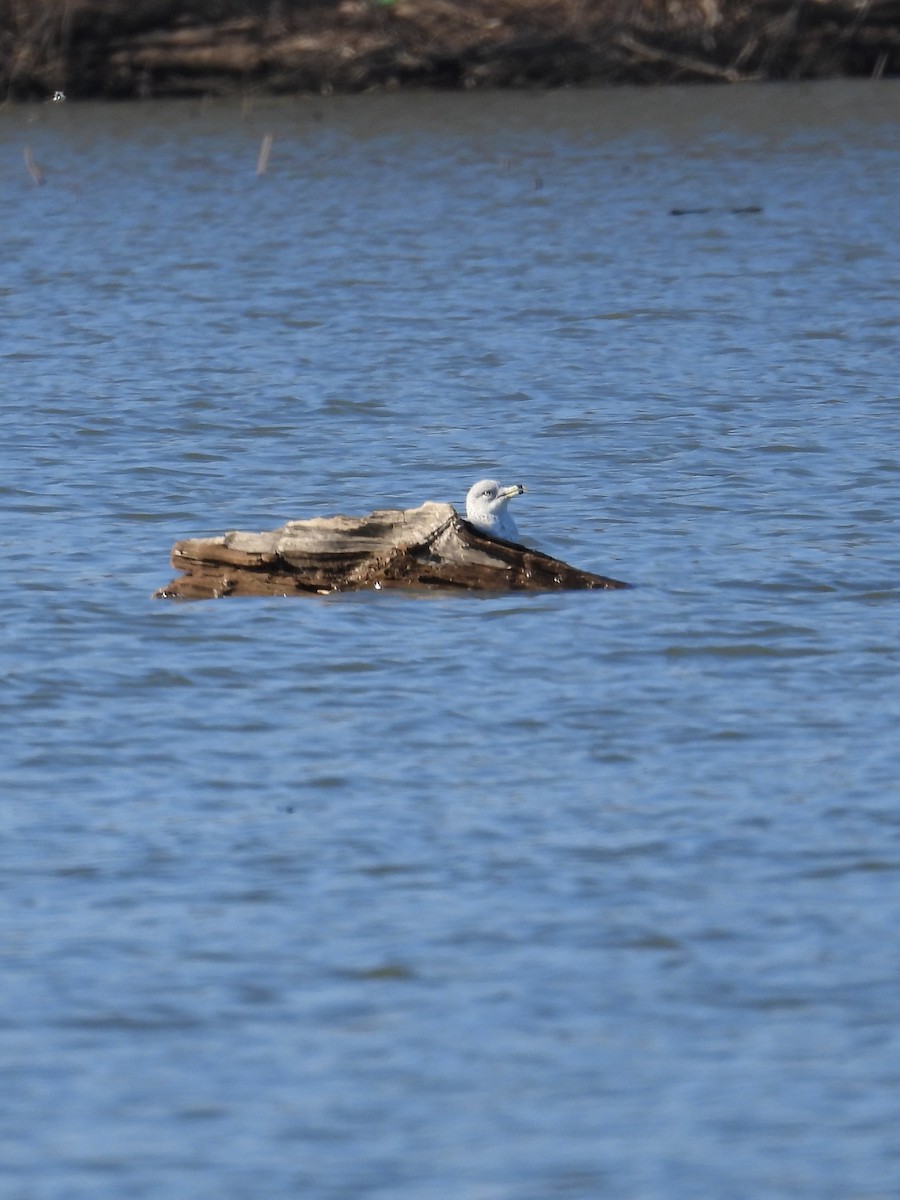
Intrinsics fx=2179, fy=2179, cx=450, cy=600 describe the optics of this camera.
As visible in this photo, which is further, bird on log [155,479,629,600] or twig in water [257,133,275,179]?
twig in water [257,133,275,179]

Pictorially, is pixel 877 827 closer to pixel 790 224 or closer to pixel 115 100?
pixel 790 224

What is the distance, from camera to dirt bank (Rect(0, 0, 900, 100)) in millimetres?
39219

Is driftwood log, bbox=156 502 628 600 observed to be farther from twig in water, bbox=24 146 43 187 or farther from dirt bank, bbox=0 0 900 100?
dirt bank, bbox=0 0 900 100

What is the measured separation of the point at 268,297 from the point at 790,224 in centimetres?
719

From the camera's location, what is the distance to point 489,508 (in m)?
10.8

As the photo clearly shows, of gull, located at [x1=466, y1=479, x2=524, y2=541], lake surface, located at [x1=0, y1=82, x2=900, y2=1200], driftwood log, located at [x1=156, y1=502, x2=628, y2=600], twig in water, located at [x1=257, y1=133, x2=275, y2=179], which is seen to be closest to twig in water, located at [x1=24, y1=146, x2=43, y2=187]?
twig in water, located at [x1=257, y1=133, x2=275, y2=179]

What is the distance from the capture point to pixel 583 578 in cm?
1096

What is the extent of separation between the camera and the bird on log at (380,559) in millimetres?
10703

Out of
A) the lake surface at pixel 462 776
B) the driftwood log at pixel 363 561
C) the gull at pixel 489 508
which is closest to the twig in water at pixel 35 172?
the lake surface at pixel 462 776

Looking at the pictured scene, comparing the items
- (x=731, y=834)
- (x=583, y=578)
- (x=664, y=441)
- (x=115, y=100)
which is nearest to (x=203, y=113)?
(x=115, y=100)

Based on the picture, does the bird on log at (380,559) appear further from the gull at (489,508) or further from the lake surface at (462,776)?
the lake surface at (462,776)

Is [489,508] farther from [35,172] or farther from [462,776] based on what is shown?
[35,172]

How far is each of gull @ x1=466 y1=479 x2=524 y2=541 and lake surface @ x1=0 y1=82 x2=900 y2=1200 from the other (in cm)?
38

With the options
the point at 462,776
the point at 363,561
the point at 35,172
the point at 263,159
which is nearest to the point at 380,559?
the point at 363,561
